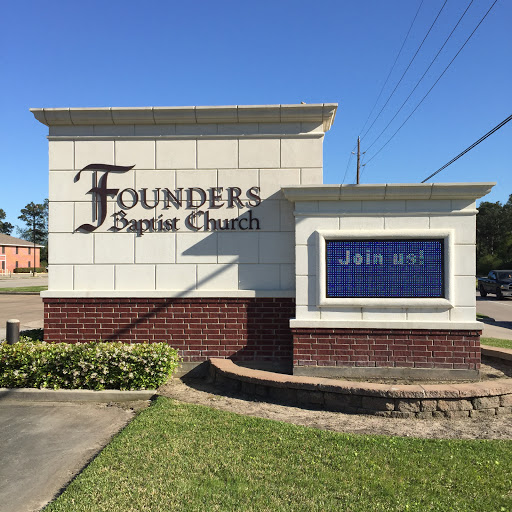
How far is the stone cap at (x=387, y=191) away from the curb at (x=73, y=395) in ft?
12.6

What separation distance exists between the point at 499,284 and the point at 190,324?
87.9 feet

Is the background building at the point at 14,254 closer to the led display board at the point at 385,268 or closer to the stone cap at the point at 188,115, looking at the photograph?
the stone cap at the point at 188,115

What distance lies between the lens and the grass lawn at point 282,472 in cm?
354

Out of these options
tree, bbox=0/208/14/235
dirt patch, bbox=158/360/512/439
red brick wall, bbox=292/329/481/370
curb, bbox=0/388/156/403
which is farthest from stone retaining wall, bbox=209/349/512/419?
tree, bbox=0/208/14/235

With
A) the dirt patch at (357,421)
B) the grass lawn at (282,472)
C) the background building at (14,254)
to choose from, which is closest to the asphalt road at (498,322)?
the dirt patch at (357,421)

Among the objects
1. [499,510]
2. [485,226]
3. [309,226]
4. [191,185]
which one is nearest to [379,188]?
[309,226]

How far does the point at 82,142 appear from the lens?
7.86 m

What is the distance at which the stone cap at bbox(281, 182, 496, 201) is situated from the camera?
22.1ft

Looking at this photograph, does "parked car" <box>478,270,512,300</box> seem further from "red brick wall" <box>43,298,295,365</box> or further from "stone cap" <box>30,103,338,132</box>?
"red brick wall" <box>43,298,295,365</box>

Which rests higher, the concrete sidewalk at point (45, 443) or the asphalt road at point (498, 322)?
the concrete sidewalk at point (45, 443)

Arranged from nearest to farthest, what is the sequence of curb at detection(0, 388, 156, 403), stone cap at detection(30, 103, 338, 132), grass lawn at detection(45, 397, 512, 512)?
1. grass lawn at detection(45, 397, 512, 512)
2. curb at detection(0, 388, 156, 403)
3. stone cap at detection(30, 103, 338, 132)

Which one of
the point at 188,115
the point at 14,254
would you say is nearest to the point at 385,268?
the point at 188,115

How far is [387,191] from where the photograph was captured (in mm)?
6859

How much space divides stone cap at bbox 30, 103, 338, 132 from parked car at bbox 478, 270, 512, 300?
82.9 feet
